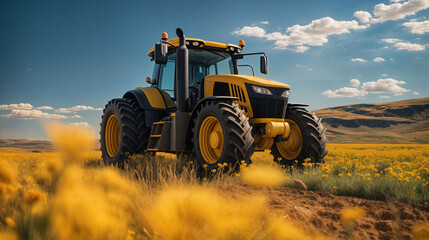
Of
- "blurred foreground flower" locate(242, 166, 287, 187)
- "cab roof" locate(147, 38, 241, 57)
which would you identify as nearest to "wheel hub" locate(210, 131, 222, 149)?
"blurred foreground flower" locate(242, 166, 287, 187)

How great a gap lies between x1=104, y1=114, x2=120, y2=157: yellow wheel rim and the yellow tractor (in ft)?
1.19

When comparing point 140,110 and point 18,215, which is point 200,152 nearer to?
point 140,110

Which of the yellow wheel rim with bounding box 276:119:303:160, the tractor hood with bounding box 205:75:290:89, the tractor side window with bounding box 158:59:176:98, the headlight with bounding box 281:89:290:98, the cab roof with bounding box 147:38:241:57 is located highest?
the cab roof with bounding box 147:38:241:57

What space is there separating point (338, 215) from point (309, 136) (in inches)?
130

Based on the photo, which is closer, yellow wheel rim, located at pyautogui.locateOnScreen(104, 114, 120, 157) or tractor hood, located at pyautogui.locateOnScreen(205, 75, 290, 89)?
tractor hood, located at pyautogui.locateOnScreen(205, 75, 290, 89)

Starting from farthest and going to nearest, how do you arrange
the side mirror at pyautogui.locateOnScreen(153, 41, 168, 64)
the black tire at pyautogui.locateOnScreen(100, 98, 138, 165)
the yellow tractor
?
the black tire at pyautogui.locateOnScreen(100, 98, 138, 165) < the side mirror at pyautogui.locateOnScreen(153, 41, 168, 64) < the yellow tractor

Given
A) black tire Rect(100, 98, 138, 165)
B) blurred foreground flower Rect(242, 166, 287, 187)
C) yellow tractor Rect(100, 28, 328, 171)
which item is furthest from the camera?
black tire Rect(100, 98, 138, 165)

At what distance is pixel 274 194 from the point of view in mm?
4043

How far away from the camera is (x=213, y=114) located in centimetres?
542

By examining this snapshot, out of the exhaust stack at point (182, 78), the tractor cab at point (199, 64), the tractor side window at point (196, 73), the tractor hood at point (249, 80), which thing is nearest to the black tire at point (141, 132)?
the tractor cab at point (199, 64)

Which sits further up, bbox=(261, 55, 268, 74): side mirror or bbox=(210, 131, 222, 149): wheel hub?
bbox=(261, 55, 268, 74): side mirror

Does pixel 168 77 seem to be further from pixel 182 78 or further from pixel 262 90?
pixel 262 90

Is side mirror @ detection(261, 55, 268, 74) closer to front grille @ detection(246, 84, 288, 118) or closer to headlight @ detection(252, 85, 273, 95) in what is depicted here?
front grille @ detection(246, 84, 288, 118)

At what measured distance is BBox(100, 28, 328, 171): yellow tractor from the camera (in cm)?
534
